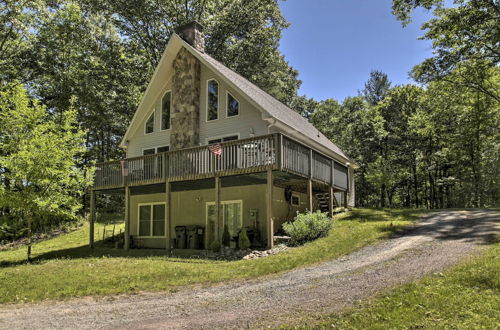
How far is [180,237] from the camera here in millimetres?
17875

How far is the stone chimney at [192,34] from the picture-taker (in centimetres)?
1969

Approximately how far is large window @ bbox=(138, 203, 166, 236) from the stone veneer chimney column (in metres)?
3.22

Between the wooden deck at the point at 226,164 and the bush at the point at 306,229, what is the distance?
182 cm

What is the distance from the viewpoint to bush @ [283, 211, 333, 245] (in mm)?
13883

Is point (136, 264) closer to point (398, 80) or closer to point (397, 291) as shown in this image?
point (397, 291)

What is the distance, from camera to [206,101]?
19.1m

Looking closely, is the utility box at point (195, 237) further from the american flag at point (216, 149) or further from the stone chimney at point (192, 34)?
the stone chimney at point (192, 34)

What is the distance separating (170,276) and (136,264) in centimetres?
235

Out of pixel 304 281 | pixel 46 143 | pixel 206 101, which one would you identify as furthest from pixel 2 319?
pixel 206 101

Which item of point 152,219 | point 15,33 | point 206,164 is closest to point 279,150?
point 206,164

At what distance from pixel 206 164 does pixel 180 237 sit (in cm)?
446

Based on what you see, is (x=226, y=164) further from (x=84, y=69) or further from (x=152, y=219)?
(x=84, y=69)

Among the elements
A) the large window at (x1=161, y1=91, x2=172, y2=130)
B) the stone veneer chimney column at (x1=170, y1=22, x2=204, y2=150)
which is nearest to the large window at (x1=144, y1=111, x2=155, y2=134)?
the large window at (x1=161, y1=91, x2=172, y2=130)

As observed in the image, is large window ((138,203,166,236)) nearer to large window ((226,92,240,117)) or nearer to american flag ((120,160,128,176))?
american flag ((120,160,128,176))
